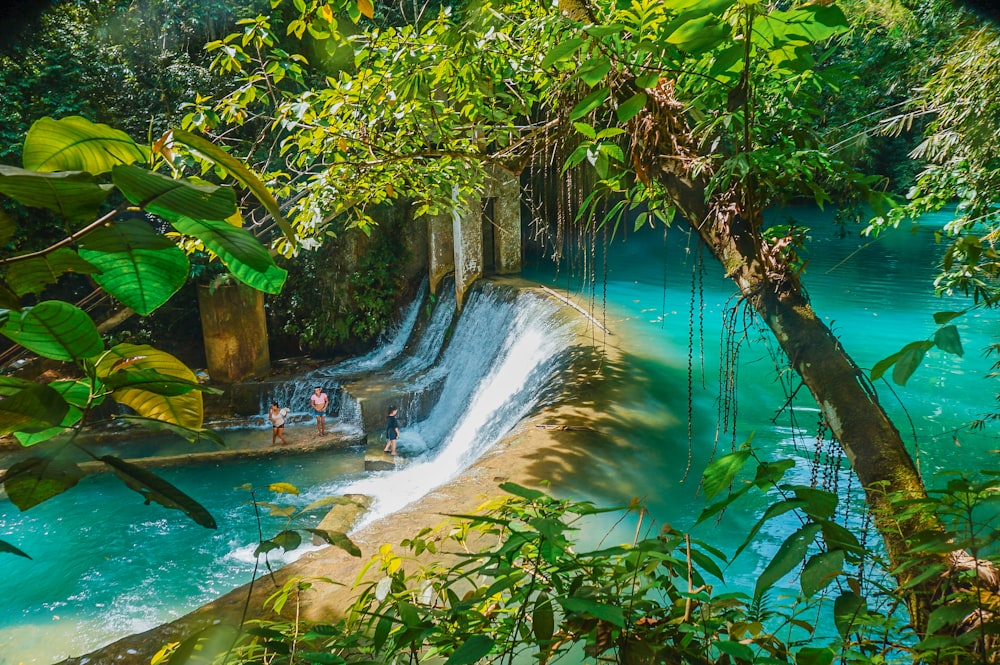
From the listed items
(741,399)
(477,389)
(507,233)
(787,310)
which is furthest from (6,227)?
(507,233)

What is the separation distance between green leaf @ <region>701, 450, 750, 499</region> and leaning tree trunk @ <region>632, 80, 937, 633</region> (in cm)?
66

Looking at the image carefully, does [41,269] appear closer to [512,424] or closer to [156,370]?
[156,370]

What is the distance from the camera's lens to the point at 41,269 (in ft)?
2.40

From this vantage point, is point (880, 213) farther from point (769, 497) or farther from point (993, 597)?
point (769, 497)

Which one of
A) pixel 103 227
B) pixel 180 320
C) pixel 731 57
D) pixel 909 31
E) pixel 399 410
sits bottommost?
pixel 399 410

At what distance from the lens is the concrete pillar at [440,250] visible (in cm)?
1177

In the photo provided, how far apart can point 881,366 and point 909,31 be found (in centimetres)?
762

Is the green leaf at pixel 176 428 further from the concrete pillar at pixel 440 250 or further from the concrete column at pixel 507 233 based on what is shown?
the concrete pillar at pixel 440 250

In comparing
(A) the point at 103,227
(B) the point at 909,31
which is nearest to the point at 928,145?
(B) the point at 909,31

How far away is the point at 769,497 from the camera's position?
4.73 meters

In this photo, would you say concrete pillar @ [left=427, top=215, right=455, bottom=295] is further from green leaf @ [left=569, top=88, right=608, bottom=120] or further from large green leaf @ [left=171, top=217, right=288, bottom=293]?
large green leaf @ [left=171, top=217, right=288, bottom=293]

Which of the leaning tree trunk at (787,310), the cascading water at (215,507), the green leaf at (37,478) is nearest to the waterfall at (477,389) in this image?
the cascading water at (215,507)

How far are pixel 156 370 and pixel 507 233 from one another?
10.9 meters

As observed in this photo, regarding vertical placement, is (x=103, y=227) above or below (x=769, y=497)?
above
